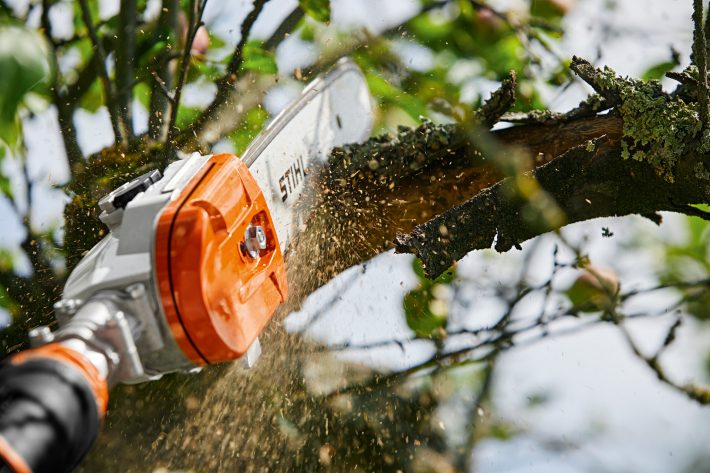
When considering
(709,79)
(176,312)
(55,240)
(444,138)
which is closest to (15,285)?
(55,240)

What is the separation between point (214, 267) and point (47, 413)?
0.47m

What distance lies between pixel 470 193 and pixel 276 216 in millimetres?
624

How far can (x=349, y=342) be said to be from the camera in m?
2.75

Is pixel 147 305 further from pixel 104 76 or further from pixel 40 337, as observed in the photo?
pixel 104 76

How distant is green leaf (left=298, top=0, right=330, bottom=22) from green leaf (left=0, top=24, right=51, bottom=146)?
4.63 feet

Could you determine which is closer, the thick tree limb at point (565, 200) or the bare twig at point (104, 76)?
the thick tree limb at point (565, 200)

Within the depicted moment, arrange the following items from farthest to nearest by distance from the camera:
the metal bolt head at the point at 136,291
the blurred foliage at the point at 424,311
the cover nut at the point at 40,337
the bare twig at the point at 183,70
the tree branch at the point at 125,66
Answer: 1. the blurred foliage at the point at 424,311
2. the tree branch at the point at 125,66
3. the bare twig at the point at 183,70
4. the metal bolt head at the point at 136,291
5. the cover nut at the point at 40,337

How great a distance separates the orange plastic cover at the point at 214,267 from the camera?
131 cm

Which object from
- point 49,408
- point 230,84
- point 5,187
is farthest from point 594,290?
point 5,187

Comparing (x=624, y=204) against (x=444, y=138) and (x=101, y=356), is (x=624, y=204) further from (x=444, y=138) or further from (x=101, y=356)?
(x=101, y=356)

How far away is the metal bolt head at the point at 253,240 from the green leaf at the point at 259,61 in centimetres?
122

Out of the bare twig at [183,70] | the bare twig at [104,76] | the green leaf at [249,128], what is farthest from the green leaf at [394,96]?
the bare twig at [104,76]

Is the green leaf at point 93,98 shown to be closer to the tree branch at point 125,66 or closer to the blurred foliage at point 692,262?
the tree branch at point 125,66

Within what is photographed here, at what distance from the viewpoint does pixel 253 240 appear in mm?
1599
